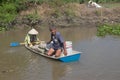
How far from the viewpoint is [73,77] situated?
10.8 meters

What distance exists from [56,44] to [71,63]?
908mm

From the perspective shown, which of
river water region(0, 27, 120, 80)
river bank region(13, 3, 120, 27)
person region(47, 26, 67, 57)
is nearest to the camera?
river water region(0, 27, 120, 80)

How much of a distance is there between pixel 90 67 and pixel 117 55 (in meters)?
2.00

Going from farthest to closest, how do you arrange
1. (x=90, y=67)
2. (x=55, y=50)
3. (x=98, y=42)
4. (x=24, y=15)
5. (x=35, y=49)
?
(x=24, y=15), (x=98, y=42), (x=35, y=49), (x=55, y=50), (x=90, y=67)

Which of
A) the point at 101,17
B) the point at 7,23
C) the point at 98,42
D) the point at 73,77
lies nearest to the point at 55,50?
the point at 73,77

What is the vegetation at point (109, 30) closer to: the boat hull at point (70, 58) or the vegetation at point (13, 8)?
the vegetation at point (13, 8)

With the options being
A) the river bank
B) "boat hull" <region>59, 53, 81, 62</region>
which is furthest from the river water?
the river bank

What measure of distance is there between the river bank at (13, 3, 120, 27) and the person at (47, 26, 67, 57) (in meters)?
7.51

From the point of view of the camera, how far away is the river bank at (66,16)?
2028 centimetres

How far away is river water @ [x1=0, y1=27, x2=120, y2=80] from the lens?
11.0 metres

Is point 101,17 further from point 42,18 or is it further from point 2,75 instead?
point 2,75

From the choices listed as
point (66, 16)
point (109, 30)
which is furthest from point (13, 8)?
point (109, 30)

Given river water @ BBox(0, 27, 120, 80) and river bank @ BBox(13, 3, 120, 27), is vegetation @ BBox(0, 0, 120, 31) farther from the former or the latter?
river water @ BBox(0, 27, 120, 80)

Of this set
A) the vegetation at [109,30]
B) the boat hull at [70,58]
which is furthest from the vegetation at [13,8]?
the boat hull at [70,58]
